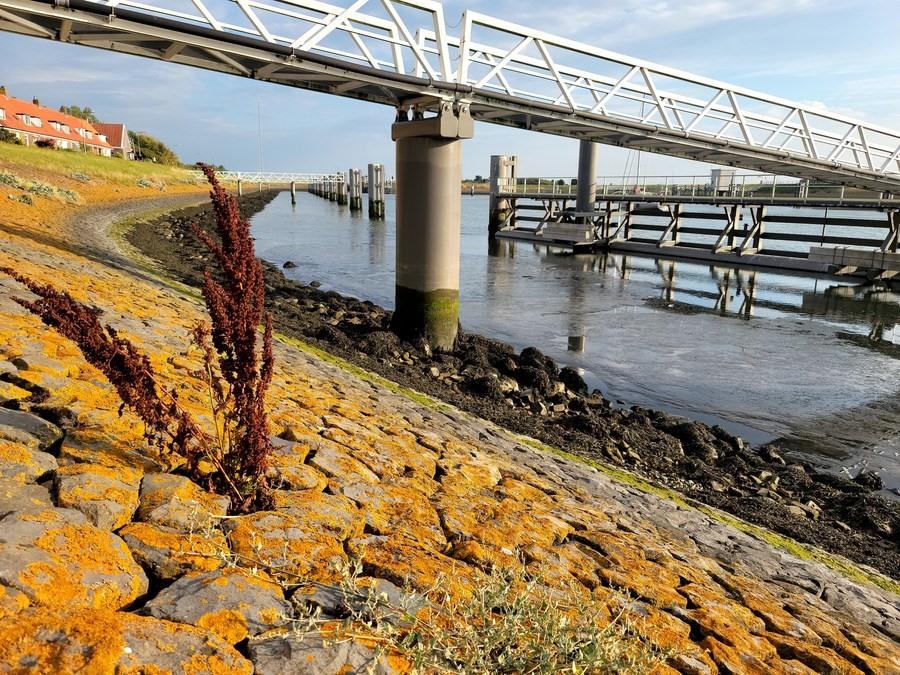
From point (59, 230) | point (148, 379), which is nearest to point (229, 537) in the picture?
point (148, 379)

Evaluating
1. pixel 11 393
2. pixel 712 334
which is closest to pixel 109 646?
pixel 11 393

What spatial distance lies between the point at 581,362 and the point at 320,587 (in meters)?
10.6

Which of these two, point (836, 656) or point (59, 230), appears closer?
point (836, 656)

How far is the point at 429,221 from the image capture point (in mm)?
11469

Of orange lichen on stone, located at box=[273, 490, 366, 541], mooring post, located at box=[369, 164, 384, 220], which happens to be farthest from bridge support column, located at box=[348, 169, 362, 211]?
orange lichen on stone, located at box=[273, 490, 366, 541]

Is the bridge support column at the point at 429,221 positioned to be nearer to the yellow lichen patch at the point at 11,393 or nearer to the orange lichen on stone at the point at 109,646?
the yellow lichen patch at the point at 11,393

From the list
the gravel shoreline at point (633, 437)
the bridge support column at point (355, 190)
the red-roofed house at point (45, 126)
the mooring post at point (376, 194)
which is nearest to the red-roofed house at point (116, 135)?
the red-roofed house at point (45, 126)

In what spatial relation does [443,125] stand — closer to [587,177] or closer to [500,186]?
[587,177]

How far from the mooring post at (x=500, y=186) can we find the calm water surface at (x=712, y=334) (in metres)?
14.1

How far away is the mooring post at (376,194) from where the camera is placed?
59938 millimetres

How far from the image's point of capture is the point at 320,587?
8.58 feet

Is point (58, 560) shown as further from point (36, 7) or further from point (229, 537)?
point (36, 7)

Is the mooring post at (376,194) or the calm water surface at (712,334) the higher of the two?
the mooring post at (376,194)

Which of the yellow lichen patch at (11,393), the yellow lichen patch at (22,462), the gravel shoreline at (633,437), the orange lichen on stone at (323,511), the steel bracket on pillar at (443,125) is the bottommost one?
the gravel shoreline at (633,437)
